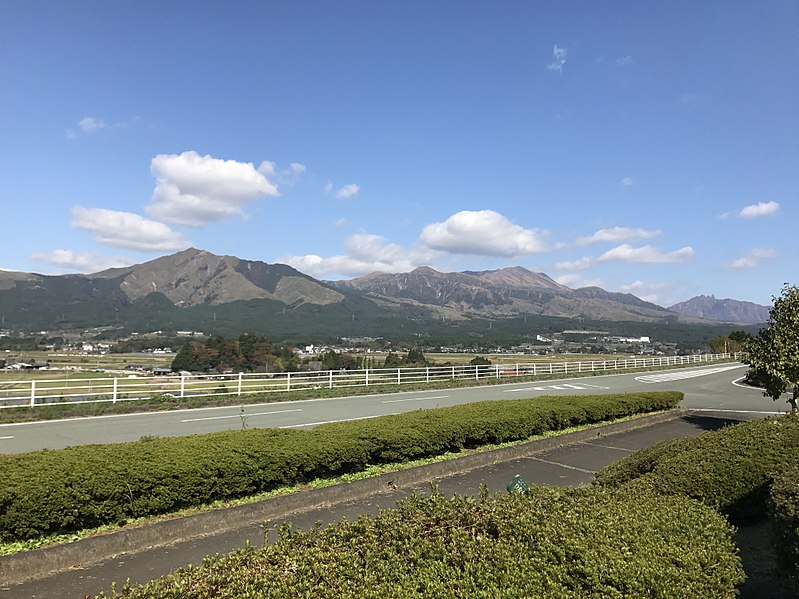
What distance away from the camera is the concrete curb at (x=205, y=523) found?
4797 mm

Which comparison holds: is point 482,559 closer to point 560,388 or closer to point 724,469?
point 724,469

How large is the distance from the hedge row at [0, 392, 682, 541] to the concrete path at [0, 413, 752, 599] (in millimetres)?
620

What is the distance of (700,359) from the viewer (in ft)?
196

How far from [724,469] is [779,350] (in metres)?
8.87

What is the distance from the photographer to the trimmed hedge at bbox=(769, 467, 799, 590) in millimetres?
3475

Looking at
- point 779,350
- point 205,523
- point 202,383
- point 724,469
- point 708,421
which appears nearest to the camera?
point 724,469

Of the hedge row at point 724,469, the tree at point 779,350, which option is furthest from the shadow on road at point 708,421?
the hedge row at point 724,469

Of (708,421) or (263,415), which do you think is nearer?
(263,415)

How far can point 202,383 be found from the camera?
20781 mm

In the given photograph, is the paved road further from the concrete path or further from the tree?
the tree

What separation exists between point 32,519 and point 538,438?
9006 millimetres

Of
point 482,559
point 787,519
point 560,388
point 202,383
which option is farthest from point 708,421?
point 202,383

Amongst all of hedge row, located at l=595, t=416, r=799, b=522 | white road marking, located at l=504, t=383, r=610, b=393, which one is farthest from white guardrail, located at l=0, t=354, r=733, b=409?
hedge row, located at l=595, t=416, r=799, b=522

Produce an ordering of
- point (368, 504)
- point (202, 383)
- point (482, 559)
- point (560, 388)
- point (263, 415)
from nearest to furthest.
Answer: point (482, 559), point (368, 504), point (263, 415), point (202, 383), point (560, 388)
